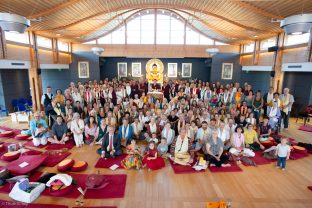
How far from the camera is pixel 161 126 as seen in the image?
22.7 ft

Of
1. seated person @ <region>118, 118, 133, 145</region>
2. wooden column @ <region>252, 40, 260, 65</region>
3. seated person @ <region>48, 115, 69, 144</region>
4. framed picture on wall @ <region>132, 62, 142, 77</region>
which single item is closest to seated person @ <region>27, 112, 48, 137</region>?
seated person @ <region>48, 115, 69, 144</region>

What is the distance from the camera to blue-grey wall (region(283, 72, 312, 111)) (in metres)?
10.1

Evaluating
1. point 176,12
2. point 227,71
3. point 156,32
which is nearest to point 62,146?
point 156,32

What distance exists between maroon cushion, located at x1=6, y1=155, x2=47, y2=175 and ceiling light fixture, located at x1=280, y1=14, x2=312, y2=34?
7.06 m

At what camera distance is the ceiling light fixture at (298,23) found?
12.5 ft

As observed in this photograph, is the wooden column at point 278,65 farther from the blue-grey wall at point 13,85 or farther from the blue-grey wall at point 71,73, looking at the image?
the blue-grey wall at point 13,85

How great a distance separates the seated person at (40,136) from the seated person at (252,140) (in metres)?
7.28

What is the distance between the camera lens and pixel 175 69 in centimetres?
1705

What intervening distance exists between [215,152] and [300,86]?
340 inches

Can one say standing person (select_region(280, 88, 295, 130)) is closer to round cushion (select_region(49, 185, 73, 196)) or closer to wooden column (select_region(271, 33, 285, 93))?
wooden column (select_region(271, 33, 285, 93))

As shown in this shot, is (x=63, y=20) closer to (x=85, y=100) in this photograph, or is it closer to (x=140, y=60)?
(x=85, y=100)

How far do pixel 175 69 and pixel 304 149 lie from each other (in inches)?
481

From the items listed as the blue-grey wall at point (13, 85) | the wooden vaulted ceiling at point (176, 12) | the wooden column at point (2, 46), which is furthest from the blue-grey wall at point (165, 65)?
the wooden column at point (2, 46)

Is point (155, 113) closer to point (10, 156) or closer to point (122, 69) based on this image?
point (10, 156)
